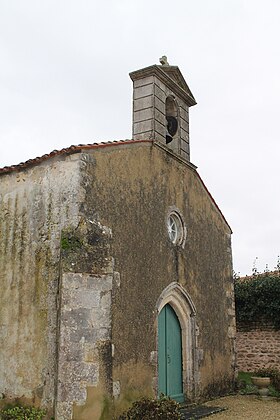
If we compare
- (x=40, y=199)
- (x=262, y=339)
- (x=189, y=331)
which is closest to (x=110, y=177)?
(x=40, y=199)

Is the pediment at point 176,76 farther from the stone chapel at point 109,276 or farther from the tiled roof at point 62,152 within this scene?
the tiled roof at point 62,152

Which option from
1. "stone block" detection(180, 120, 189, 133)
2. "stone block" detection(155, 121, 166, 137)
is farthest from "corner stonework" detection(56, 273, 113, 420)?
"stone block" detection(180, 120, 189, 133)

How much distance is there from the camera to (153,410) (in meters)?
7.58

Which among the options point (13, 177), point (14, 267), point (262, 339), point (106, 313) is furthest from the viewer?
point (262, 339)

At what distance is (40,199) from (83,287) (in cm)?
195

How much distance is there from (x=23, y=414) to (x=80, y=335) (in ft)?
4.98

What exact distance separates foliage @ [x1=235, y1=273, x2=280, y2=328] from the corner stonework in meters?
8.29

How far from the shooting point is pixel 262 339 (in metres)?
15.1

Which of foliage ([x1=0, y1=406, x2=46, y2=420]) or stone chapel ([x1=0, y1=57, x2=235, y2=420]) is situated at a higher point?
stone chapel ([x1=0, y1=57, x2=235, y2=420])

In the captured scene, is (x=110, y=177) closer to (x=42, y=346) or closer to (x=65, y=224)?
(x=65, y=224)

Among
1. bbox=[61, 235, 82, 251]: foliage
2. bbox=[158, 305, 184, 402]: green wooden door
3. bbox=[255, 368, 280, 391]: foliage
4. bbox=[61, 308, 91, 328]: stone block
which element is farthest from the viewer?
bbox=[255, 368, 280, 391]: foliage

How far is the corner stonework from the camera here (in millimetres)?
7406

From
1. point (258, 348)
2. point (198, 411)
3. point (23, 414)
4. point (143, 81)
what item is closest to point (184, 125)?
point (143, 81)

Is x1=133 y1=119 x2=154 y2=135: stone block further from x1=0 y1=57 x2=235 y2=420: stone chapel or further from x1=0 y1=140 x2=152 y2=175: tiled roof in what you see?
x1=0 y1=140 x2=152 y2=175: tiled roof
